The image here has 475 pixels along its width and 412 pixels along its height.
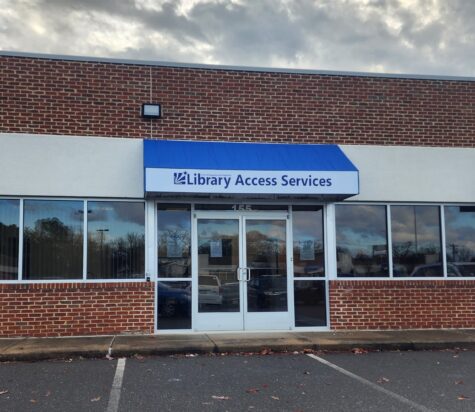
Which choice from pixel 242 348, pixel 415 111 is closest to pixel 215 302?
pixel 242 348

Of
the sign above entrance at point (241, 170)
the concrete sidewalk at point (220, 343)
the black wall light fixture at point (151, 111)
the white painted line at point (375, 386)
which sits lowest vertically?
the white painted line at point (375, 386)

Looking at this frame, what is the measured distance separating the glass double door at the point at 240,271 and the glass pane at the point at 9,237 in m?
3.35

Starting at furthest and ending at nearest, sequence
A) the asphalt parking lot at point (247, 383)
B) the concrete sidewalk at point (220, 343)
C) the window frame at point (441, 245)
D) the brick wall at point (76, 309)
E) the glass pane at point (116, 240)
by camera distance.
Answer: the window frame at point (441, 245) → the glass pane at point (116, 240) → the brick wall at point (76, 309) → the concrete sidewalk at point (220, 343) → the asphalt parking lot at point (247, 383)

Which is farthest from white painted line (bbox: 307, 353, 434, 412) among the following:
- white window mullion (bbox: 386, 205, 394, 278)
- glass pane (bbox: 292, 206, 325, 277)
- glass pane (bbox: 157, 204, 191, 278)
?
white window mullion (bbox: 386, 205, 394, 278)

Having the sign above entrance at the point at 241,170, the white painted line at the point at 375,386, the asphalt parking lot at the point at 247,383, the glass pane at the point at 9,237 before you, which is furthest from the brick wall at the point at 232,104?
the white painted line at the point at 375,386

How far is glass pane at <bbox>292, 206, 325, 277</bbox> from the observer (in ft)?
38.9

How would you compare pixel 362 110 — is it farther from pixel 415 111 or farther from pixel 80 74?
pixel 80 74

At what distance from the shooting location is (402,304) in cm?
1187

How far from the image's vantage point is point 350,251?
12.0 metres

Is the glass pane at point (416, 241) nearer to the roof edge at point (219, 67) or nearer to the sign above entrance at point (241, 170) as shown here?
the sign above entrance at point (241, 170)

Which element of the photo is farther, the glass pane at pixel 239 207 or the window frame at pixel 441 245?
the window frame at pixel 441 245

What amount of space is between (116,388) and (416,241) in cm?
752

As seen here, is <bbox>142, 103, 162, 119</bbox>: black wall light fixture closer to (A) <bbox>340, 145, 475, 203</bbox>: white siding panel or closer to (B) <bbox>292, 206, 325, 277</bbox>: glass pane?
(B) <bbox>292, 206, 325, 277</bbox>: glass pane

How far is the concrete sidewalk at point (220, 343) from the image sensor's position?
9.12 metres
